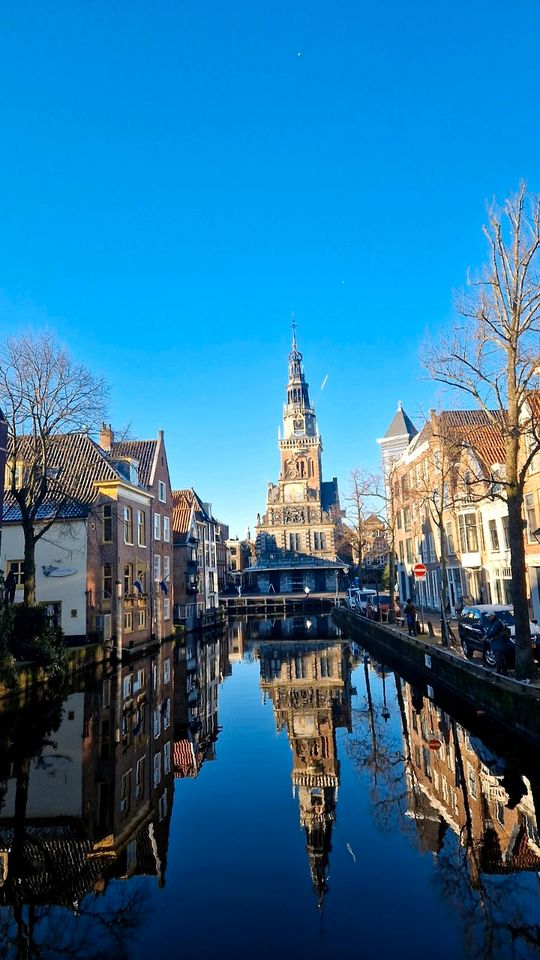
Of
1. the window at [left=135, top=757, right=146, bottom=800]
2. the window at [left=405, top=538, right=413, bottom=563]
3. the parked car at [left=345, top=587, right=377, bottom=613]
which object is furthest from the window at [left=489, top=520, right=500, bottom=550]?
the window at [left=135, top=757, right=146, bottom=800]

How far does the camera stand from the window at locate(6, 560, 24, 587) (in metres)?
29.3

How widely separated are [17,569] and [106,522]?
16.7 feet

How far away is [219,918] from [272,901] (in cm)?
72

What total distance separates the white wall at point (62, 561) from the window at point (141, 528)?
5674mm

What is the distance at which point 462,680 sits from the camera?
58.1ft

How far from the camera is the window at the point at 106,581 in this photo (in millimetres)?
30312

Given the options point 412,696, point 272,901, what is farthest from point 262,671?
point 272,901

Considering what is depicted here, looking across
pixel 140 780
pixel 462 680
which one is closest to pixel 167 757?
pixel 140 780

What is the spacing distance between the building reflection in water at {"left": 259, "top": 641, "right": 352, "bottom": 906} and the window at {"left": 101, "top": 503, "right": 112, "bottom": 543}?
10.8 m

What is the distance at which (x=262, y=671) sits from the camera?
26.3m

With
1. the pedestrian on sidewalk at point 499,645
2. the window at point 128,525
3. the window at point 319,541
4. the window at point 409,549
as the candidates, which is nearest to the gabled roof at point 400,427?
the window at point 319,541

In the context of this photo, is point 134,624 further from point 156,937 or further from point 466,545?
point 156,937

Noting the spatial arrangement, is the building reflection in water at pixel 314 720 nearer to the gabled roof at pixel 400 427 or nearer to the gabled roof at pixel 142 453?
the gabled roof at pixel 142 453

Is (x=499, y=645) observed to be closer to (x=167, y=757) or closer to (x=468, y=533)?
(x=167, y=757)
